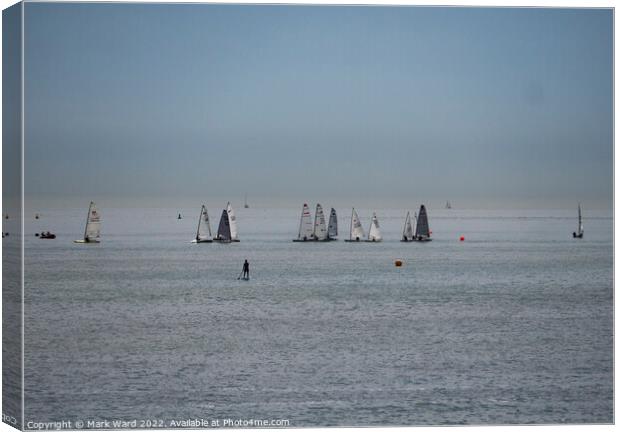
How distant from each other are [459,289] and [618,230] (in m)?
22.1

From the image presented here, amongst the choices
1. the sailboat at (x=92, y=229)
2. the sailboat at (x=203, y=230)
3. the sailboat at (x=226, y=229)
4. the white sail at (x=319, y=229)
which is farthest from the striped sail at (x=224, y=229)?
the sailboat at (x=92, y=229)

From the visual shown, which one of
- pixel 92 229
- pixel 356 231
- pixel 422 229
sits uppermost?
pixel 92 229

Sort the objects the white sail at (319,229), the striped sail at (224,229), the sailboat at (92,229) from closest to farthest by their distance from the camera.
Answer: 1. the sailboat at (92,229)
2. the striped sail at (224,229)
3. the white sail at (319,229)

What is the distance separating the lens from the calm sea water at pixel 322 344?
59.0 feet

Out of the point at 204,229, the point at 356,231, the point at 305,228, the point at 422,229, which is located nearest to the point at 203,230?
the point at 204,229

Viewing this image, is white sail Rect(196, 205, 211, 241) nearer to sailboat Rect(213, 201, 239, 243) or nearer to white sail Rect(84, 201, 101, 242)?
sailboat Rect(213, 201, 239, 243)

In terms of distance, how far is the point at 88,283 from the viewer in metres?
39.5

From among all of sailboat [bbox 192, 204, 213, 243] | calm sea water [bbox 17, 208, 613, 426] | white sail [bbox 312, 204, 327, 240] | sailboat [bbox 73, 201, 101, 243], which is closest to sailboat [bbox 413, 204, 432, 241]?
white sail [bbox 312, 204, 327, 240]

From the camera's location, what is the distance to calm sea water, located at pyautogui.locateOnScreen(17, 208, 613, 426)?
1797 centimetres

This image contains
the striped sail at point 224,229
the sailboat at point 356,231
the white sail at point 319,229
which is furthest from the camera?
the sailboat at point 356,231

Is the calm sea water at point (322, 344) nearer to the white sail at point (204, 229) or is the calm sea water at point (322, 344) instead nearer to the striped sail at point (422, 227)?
the white sail at point (204, 229)

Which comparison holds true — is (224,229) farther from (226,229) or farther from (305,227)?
(305,227)

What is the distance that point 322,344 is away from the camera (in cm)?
2411

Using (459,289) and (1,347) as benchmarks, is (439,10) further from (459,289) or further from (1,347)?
(459,289)
